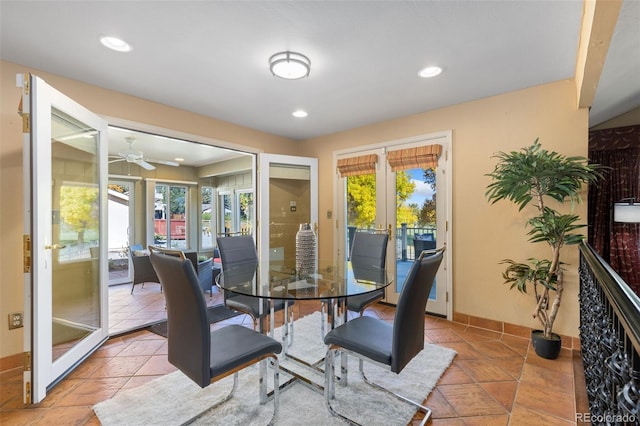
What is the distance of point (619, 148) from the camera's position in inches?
142

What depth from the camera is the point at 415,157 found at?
3494mm

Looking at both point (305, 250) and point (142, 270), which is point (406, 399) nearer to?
point (305, 250)

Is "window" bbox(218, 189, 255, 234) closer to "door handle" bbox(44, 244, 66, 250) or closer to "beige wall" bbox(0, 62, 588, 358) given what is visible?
"beige wall" bbox(0, 62, 588, 358)

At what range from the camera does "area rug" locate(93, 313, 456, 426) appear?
1685mm

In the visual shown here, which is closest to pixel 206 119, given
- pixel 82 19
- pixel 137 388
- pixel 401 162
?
pixel 82 19

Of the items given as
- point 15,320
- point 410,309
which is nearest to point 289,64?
point 410,309

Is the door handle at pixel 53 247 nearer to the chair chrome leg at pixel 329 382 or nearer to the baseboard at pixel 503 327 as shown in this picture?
the chair chrome leg at pixel 329 382

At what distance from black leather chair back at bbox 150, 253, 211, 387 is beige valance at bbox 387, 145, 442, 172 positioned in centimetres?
293

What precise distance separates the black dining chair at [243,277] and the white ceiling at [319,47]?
1.53 meters

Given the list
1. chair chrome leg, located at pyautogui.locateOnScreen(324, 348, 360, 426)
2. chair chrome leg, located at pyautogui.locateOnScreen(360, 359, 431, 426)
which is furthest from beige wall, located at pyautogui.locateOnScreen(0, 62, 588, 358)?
chair chrome leg, located at pyautogui.locateOnScreen(324, 348, 360, 426)

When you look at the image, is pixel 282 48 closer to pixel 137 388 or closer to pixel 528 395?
pixel 137 388

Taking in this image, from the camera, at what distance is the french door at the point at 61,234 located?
1.82 metres

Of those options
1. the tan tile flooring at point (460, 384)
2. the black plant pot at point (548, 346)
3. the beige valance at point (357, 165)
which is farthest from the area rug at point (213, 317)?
the black plant pot at point (548, 346)

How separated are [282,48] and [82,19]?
1.23 metres
